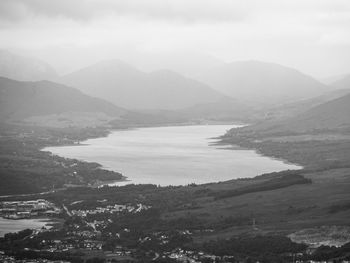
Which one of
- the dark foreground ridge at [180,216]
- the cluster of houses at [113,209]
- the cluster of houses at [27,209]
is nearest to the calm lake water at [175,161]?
the dark foreground ridge at [180,216]

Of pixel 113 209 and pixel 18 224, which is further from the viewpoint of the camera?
pixel 113 209

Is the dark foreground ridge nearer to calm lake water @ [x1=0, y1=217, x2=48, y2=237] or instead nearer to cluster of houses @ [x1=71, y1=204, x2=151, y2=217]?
cluster of houses @ [x1=71, y1=204, x2=151, y2=217]

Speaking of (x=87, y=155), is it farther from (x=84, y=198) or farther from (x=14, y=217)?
(x=14, y=217)

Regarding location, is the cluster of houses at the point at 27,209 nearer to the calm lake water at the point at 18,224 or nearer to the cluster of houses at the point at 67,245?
the calm lake water at the point at 18,224

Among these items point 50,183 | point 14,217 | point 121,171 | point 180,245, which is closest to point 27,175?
point 50,183

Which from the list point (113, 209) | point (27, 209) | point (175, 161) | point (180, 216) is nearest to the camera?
point (180, 216)

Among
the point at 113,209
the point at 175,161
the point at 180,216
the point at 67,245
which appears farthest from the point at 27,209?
the point at 175,161

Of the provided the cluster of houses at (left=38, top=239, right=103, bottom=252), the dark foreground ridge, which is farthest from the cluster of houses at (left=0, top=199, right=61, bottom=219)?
the cluster of houses at (left=38, top=239, right=103, bottom=252)

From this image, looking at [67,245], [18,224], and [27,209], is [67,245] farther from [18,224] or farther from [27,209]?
[27,209]
